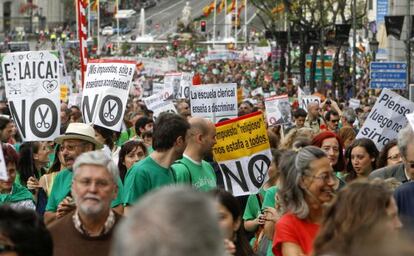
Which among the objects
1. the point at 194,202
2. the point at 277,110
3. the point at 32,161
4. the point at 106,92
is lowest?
the point at 277,110

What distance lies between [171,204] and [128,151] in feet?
25.8

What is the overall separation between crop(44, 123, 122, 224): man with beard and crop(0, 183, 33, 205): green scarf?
1.11ft

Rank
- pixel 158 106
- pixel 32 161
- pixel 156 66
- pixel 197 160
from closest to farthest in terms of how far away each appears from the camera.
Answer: pixel 197 160 → pixel 32 161 → pixel 158 106 → pixel 156 66

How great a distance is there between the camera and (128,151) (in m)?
11.5

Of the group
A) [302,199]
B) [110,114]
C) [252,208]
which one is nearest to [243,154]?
[252,208]

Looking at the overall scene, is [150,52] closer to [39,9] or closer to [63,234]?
[39,9]

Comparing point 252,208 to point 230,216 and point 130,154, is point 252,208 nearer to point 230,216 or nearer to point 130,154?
point 130,154

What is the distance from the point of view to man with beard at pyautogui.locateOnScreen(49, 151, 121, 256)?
6.42 meters

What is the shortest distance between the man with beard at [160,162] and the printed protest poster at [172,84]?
16.5 m

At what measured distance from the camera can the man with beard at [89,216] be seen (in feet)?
21.1

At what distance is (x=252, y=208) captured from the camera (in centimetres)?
977

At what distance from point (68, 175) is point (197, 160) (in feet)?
3.57

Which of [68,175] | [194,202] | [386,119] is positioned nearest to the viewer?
[194,202]

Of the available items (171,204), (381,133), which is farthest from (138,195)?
(381,133)
